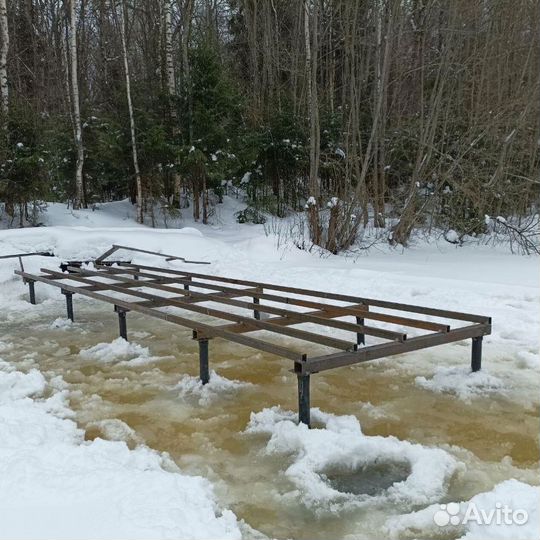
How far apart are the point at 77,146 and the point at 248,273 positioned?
9.21 metres

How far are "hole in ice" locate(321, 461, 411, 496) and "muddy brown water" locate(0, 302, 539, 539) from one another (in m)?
0.01

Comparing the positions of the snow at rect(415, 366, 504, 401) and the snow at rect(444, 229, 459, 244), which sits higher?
the snow at rect(444, 229, 459, 244)

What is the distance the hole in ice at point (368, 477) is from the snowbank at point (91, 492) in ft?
2.18

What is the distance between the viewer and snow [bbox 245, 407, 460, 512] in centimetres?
272

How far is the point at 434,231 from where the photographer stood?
1362 cm

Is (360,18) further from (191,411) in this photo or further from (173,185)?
(191,411)

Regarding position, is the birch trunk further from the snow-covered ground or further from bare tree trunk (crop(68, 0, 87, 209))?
the snow-covered ground

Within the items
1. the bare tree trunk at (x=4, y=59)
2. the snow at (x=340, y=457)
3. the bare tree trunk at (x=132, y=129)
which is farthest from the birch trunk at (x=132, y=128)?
the snow at (x=340, y=457)

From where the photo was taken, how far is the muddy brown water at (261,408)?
2.71m

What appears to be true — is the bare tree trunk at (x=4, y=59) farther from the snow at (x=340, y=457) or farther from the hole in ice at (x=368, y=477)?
the hole in ice at (x=368, y=477)

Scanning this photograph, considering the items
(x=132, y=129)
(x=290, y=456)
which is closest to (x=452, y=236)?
(x=132, y=129)

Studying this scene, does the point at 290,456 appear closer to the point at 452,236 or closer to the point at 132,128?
the point at 452,236

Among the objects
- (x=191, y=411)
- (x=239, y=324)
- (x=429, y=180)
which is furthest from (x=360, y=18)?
(x=191, y=411)

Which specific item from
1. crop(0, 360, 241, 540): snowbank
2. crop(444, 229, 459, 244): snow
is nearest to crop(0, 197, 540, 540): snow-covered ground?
crop(0, 360, 241, 540): snowbank
